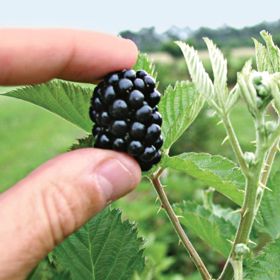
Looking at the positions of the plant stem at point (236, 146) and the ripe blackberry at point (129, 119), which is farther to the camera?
the ripe blackberry at point (129, 119)

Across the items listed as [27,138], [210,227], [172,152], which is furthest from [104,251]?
[27,138]

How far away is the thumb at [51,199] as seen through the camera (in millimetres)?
1222

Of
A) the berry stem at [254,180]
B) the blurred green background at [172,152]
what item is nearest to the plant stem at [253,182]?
the berry stem at [254,180]

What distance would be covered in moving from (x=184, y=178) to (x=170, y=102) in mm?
5132

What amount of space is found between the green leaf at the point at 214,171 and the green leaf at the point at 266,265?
11 centimetres

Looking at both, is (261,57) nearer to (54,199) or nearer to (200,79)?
(200,79)

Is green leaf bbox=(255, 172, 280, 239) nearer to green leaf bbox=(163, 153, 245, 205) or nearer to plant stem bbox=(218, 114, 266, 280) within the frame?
green leaf bbox=(163, 153, 245, 205)

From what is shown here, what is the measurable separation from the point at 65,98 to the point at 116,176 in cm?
22

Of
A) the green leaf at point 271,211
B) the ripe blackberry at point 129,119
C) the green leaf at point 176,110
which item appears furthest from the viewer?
the green leaf at point 271,211

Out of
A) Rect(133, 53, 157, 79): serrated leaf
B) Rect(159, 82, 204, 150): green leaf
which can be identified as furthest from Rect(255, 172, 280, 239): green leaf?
Rect(133, 53, 157, 79): serrated leaf

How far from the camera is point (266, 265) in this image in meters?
1.33

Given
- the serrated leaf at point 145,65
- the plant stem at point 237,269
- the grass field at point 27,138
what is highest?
the serrated leaf at point 145,65

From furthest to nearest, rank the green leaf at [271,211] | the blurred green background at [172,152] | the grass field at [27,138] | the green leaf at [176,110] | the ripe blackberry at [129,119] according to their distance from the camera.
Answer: the grass field at [27,138] < the blurred green background at [172,152] < the green leaf at [271,211] < the green leaf at [176,110] < the ripe blackberry at [129,119]

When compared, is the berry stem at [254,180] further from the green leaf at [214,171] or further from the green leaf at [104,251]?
the green leaf at [104,251]
